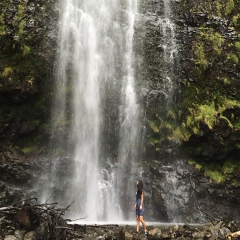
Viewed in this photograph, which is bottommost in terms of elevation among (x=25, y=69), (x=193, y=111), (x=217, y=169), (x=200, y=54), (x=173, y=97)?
(x=217, y=169)

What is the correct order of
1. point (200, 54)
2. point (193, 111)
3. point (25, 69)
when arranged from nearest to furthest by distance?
point (25, 69), point (193, 111), point (200, 54)

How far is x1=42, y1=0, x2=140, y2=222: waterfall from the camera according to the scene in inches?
583

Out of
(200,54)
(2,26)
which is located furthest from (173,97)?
(2,26)

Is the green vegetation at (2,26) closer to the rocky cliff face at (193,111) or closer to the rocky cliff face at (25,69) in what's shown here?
the rocky cliff face at (25,69)

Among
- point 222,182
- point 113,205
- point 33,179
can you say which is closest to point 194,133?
point 222,182

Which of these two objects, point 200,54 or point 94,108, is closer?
point 94,108

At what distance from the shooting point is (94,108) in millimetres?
16844

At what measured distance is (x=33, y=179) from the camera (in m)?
15.0

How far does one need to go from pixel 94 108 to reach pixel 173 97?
177 inches

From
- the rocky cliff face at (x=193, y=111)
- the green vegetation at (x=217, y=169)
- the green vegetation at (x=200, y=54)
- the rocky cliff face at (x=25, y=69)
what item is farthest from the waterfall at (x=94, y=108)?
the green vegetation at (x=200, y=54)

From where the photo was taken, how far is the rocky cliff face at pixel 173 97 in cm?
1505

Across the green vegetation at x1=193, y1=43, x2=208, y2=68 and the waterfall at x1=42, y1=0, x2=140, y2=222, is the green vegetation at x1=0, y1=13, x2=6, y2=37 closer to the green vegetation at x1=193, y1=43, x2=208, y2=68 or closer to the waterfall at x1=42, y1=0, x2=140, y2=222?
the waterfall at x1=42, y1=0, x2=140, y2=222

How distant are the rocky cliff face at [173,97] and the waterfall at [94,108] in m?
0.69

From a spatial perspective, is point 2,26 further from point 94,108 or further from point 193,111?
point 193,111
